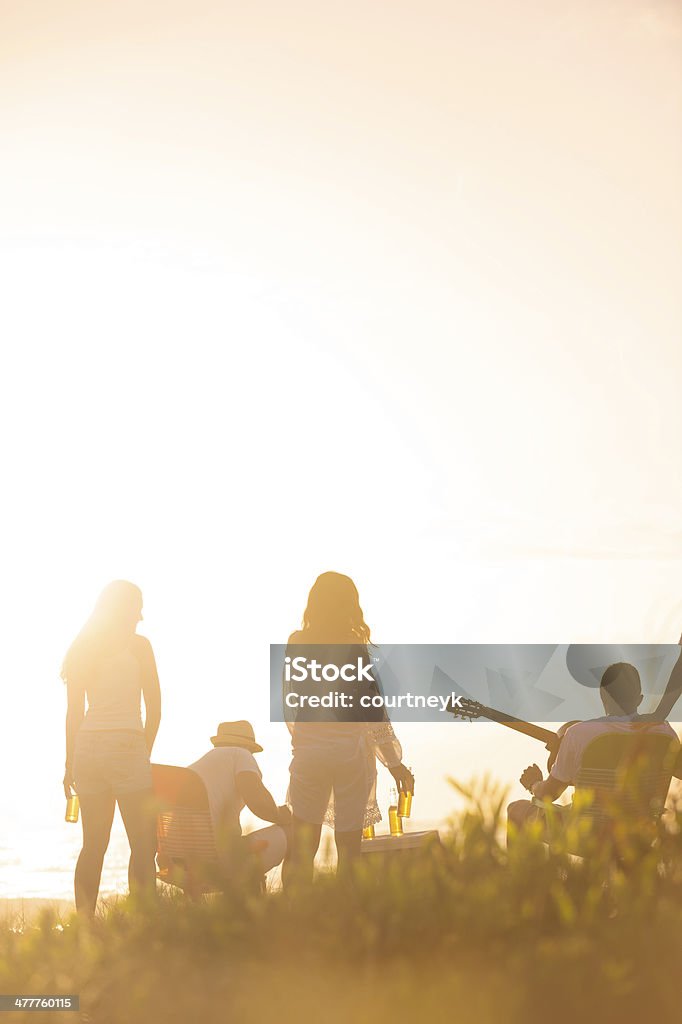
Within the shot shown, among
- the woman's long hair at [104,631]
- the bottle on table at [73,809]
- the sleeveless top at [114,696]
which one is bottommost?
the bottle on table at [73,809]

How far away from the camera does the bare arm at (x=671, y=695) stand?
544 cm

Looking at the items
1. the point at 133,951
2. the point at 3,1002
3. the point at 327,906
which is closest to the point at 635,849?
the point at 327,906

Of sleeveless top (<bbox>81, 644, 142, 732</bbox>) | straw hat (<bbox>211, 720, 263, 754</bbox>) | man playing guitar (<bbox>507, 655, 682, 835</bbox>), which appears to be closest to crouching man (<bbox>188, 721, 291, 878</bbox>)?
straw hat (<bbox>211, 720, 263, 754</bbox>)

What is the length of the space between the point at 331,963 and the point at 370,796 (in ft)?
8.40

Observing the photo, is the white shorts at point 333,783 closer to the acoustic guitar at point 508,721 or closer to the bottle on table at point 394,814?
the bottle on table at point 394,814

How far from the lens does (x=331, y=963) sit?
3.79 m

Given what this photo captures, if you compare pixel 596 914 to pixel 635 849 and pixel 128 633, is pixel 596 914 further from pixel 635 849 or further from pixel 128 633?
pixel 128 633

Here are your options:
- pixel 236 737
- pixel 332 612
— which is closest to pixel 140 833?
pixel 236 737

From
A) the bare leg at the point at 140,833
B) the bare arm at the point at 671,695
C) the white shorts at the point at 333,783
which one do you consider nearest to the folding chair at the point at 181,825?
the bare leg at the point at 140,833

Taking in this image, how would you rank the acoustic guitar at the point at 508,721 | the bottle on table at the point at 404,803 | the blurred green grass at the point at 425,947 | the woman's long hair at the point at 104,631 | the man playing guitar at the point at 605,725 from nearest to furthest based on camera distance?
the blurred green grass at the point at 425,947 < the man playing guitar at the point at 605,725 < the woman's long hair at the point at 104,631 < the bottle on table at the point at 404,803 < the acoustic guitar at the point at 508,721

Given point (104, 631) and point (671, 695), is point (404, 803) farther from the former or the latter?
point (104, 631)

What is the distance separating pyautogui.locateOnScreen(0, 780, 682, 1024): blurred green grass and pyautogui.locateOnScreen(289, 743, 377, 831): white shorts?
68.2 inches

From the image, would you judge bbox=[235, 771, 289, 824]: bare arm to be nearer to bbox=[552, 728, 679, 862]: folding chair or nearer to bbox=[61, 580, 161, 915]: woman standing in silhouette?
bbox=[61, 580, 161, 915]: woman standing in silhouette

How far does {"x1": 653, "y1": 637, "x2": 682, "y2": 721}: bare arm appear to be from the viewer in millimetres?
5437
